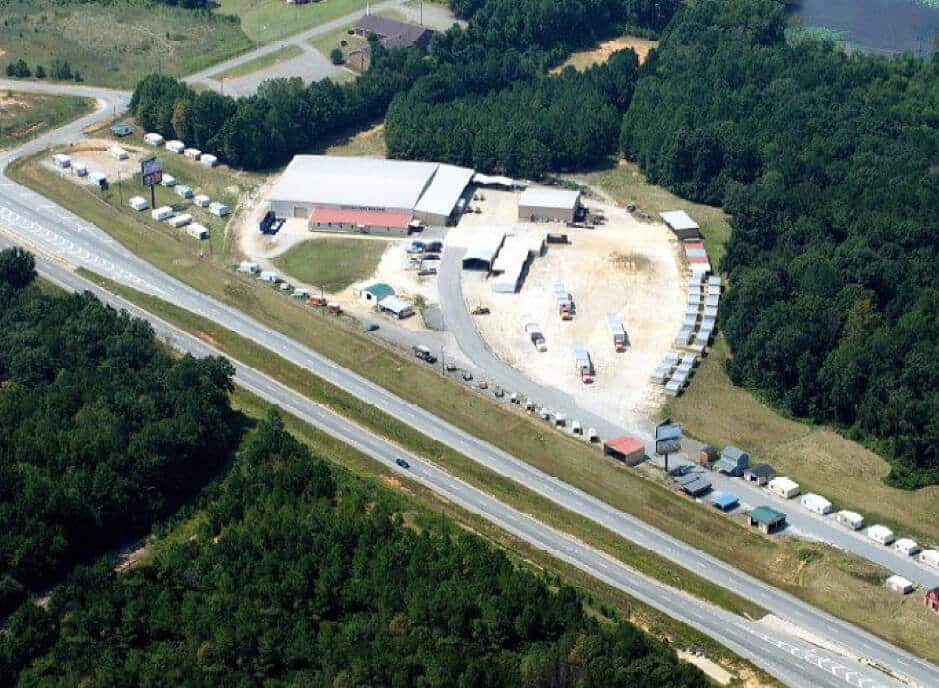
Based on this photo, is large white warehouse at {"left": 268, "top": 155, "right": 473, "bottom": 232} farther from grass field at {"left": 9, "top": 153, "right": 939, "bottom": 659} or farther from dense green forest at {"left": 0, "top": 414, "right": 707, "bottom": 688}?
dense green forest at {"left": 0, "top": 414, "right": 707, "bottom": 688}

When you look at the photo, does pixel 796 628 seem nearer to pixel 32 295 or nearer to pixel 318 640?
pixel 318 640

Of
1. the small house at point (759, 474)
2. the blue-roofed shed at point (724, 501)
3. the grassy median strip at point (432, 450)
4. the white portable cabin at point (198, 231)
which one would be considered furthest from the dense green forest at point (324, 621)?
the white portable cabin at point (198, 231)

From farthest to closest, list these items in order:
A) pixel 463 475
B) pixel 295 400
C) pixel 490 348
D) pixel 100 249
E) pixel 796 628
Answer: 1. pixel 100 249
2. pixel 490 348
3. pixel 295 400
4. pixel 463 475
5. pixel 796 628

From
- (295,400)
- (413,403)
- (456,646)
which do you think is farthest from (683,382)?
(456,646)

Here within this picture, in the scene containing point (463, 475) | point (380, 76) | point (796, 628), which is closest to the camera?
point (796, 628)

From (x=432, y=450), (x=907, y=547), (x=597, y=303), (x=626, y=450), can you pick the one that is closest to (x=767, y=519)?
(x=907, y=547)

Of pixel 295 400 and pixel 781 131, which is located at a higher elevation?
pixel 781 131

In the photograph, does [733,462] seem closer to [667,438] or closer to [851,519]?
[667,438]

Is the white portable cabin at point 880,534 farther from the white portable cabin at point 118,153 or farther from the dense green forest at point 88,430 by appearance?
the white portable cabin at point 118,153
